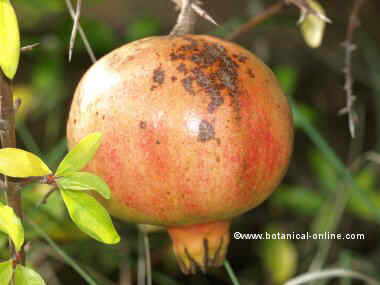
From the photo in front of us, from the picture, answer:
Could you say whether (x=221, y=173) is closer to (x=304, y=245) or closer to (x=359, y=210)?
(x=359, y=210)

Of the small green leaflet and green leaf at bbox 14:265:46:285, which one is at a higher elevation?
the small green leaflet

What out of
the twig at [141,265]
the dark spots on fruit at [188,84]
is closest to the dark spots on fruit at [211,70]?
the dark spots on fruit at [188,84]

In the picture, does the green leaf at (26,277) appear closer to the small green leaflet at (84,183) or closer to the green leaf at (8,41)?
the small green leaflet at (84,183)

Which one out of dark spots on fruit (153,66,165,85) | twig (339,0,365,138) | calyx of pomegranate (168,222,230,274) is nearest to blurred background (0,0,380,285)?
twig (339,0,365,138)

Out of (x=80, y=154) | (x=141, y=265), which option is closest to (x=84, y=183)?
(x=80, y=154)

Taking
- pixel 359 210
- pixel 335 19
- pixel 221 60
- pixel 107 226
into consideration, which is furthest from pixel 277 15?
pixel 107 226

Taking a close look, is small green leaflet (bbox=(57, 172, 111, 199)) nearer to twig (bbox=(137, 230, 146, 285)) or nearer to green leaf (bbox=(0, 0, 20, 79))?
green leaf (bbox=(0, 0, 20, 79))
